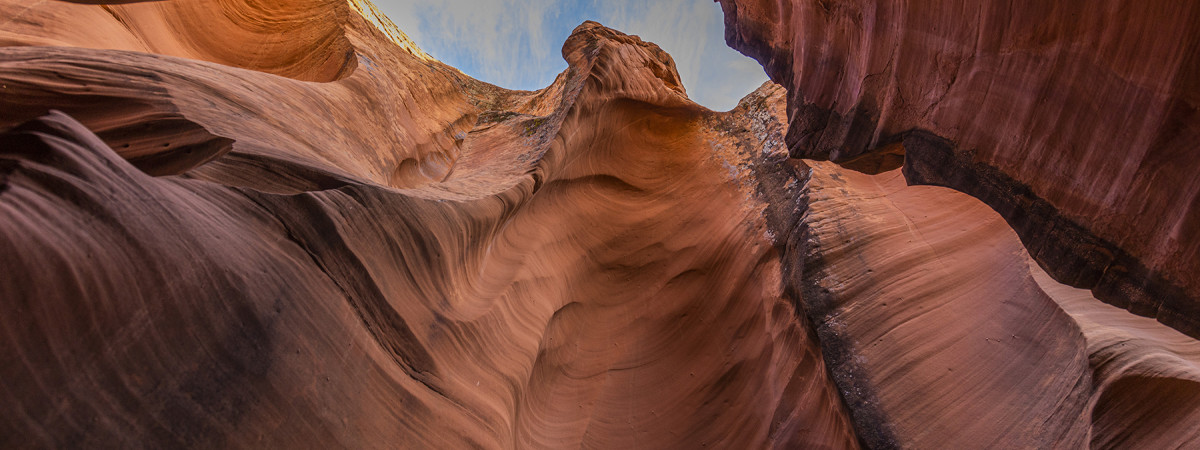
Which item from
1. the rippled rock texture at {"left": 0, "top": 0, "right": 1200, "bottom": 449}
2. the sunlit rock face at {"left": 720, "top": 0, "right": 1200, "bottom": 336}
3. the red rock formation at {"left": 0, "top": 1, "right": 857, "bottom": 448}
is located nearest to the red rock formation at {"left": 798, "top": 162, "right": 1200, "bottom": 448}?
the rippled rock texture at {"left": 0, "top": 0, "right": 1200, "bottom": 449}

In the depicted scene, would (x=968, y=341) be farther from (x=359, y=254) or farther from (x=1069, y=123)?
(x=359, y=254)

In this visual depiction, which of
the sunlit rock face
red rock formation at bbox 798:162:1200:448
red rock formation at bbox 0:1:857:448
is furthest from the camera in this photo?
red rock formation at bbox 798:162:1200:448

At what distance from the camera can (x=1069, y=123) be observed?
8.68ft

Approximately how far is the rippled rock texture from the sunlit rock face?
97 mm

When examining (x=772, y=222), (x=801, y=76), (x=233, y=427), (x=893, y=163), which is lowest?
(x=233, y=427)

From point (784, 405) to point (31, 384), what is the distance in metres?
5.36

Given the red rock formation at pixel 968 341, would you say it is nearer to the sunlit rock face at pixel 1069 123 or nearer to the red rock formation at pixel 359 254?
the red rock formation at pixel 359 254

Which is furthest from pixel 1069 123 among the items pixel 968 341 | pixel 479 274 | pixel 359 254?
pixel 479 274

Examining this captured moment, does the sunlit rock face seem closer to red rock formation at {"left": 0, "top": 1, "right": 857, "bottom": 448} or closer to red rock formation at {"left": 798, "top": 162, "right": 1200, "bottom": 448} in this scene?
red rock formation at {"left": 798, "top": 162, "right": 1200, "bottom": 448}

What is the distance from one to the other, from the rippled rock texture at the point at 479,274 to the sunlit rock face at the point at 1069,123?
97mm

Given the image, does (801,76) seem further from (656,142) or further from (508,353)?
(508,353)

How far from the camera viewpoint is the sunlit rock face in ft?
7.32

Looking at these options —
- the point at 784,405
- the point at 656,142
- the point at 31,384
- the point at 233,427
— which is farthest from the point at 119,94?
the point at 656,142

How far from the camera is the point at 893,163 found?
16.4 ft
